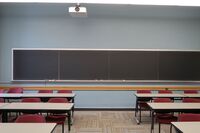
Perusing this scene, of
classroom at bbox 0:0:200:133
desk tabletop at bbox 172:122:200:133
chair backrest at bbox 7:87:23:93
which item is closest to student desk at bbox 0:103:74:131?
desk tabletop at bbox 172:122:200:133

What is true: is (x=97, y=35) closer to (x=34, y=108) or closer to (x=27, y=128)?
(x=34, y=108)

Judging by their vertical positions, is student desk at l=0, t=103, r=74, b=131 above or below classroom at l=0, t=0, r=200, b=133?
below

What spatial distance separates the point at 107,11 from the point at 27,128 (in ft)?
17.7

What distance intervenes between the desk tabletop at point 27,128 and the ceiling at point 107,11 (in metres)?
5.05

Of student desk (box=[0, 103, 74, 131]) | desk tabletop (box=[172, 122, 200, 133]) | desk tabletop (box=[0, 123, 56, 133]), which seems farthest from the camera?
student desk (box=[0, 103, 74, 131])

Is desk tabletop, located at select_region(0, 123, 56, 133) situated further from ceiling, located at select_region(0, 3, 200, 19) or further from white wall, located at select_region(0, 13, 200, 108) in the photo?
ceiling, located at select_region(0, 3, 200, 19)

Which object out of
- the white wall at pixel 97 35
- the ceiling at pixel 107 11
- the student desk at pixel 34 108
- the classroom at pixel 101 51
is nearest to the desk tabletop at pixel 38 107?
the student desk at pixel 34 108

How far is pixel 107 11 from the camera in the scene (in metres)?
7.71

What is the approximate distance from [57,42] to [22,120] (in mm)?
4458

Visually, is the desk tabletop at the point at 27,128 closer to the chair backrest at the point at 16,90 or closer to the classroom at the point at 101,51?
the chair backrest at the point at 16,90

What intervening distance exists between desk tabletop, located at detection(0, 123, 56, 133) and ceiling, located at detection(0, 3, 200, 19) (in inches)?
199

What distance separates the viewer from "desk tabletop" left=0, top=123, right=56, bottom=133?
290 cm

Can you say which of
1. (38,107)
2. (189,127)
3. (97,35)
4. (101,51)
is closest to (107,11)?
(97,35)

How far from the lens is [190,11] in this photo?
7.84 metres
